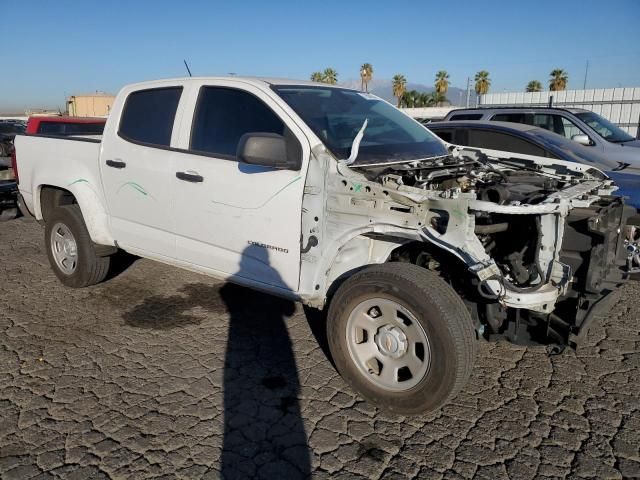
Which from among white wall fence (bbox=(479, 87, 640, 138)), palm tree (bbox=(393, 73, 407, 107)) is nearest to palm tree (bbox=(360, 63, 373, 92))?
palm tree (bbox=(393, 73, 407, 107))

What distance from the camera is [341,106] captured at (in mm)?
3969

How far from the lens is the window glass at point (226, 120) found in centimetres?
364

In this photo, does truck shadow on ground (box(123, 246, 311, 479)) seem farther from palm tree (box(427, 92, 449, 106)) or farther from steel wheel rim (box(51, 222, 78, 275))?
palm tree (box(427, 92, 449, 106))

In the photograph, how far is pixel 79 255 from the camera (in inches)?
192

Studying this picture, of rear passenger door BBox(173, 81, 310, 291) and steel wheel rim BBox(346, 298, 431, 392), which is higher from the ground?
rear passenger door BBox(173, 81, 310, 291)

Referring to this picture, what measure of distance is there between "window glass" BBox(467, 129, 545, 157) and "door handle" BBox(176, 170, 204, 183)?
4.41 m

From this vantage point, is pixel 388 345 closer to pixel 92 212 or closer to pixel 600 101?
pixel 92 212

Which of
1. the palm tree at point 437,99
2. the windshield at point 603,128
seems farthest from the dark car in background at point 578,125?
the palm tree at point 437,99

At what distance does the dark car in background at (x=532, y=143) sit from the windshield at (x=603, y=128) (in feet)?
8.10

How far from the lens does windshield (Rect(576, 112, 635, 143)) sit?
882 cm

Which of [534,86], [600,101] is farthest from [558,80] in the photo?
[600,101]

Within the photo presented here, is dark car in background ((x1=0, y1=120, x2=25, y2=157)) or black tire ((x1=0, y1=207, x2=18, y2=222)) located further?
dark car in background ((x1=0, y1=120, x2=25, y2=157))

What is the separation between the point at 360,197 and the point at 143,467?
6.10 ft

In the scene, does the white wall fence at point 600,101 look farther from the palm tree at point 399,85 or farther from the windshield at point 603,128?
the palm tree at point 399,85
